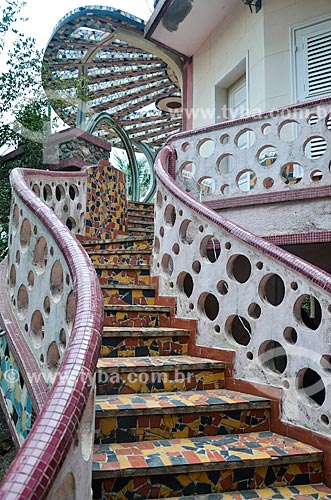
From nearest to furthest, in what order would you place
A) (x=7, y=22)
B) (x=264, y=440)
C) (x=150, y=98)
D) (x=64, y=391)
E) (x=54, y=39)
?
1. (x=64, y=391)
2. (x=264, y=440)
3. (x=7, y=22)
4. (x=54, y=39)
5. (x=150, y=98)

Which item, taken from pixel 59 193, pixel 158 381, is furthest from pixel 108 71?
pixel 158 381

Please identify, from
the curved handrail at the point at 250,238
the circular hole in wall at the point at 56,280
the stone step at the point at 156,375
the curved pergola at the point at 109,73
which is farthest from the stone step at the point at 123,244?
the curved pergola at the point at 109,73

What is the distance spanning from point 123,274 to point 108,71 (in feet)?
25.9

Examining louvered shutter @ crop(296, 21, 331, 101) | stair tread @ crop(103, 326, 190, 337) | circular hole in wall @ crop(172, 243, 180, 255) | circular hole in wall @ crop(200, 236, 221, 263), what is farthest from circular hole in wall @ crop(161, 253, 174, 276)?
louvered shutter @ crop(296, 21, 331, 101)

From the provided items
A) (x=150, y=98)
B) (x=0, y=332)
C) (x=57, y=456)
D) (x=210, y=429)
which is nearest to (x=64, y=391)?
(x=57, y=456)

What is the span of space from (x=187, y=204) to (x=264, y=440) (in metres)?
1.92

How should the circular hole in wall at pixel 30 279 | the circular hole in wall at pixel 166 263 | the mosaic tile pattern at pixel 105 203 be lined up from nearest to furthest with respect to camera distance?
1. the circular hole in wall at pixel 30 279
2. the circular hole in wall at pixel 166 263
3. the mosaic tile pattern at pixel 105 203

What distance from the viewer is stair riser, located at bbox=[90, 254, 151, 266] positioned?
4.76 meters

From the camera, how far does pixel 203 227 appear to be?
358 centimetres

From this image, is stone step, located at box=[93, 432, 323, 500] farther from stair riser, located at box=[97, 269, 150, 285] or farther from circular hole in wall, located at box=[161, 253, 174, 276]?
stair riser, located at box=[97, 269, 150, 285]

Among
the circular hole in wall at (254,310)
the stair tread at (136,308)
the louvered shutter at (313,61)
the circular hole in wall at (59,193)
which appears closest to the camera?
the circular hole in wall at (254,310)

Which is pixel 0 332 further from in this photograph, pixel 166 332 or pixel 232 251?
pixel 232 251

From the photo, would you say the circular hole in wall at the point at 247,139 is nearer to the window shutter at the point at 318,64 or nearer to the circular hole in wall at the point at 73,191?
the window shutter at the point at 318,64

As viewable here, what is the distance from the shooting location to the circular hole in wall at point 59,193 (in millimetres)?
5844
